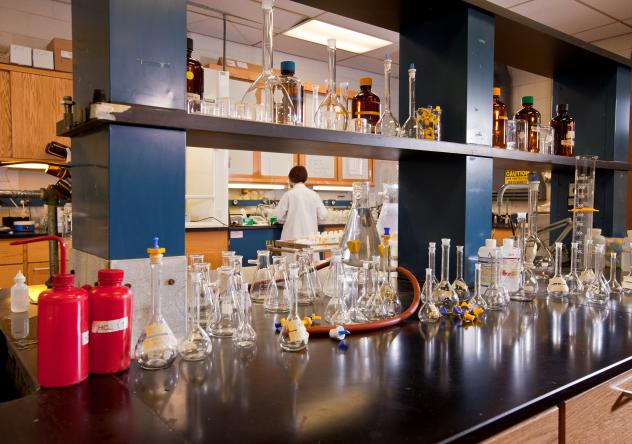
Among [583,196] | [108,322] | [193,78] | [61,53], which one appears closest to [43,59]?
Result: [61,53]

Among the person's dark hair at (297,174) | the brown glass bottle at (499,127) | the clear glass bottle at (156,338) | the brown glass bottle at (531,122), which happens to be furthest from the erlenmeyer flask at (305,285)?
the person's dark hair at (297,174)

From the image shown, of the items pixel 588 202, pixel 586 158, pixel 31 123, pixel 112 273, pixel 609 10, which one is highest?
pixel 609 10

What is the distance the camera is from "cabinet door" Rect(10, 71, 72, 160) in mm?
3889

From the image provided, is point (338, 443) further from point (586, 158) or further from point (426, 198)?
point (586, 158)

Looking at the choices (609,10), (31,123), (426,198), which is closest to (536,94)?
(609,10)

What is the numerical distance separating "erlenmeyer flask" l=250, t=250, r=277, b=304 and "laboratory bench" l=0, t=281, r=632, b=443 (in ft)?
0.89

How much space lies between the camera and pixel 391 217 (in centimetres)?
409

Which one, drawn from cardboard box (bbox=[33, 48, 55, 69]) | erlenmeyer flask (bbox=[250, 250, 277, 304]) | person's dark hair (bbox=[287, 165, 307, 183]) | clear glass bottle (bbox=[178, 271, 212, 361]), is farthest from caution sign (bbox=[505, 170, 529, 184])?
cardboard box (bbox=[33, 48, 55, 69])

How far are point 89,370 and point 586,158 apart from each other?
220 centimetres

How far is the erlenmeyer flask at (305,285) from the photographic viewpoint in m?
1.50

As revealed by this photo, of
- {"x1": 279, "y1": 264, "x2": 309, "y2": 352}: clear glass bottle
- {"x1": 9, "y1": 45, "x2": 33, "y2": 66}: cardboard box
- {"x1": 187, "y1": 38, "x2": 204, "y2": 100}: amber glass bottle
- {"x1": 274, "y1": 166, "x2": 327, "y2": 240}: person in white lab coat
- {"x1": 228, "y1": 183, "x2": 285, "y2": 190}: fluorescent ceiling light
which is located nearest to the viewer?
{"x1": 279, "y1": 264, "x2": 309, "y2": 352}: clear glass bottle

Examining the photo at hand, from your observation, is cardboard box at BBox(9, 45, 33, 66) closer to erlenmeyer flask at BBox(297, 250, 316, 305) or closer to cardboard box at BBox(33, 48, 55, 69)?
cardboard box at BBox(33, 48, 55, 69)

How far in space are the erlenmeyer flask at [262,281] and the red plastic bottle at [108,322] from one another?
56 centimetres

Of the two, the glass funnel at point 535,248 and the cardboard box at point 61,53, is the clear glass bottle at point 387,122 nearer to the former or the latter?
the glass funnel at point 535,248
